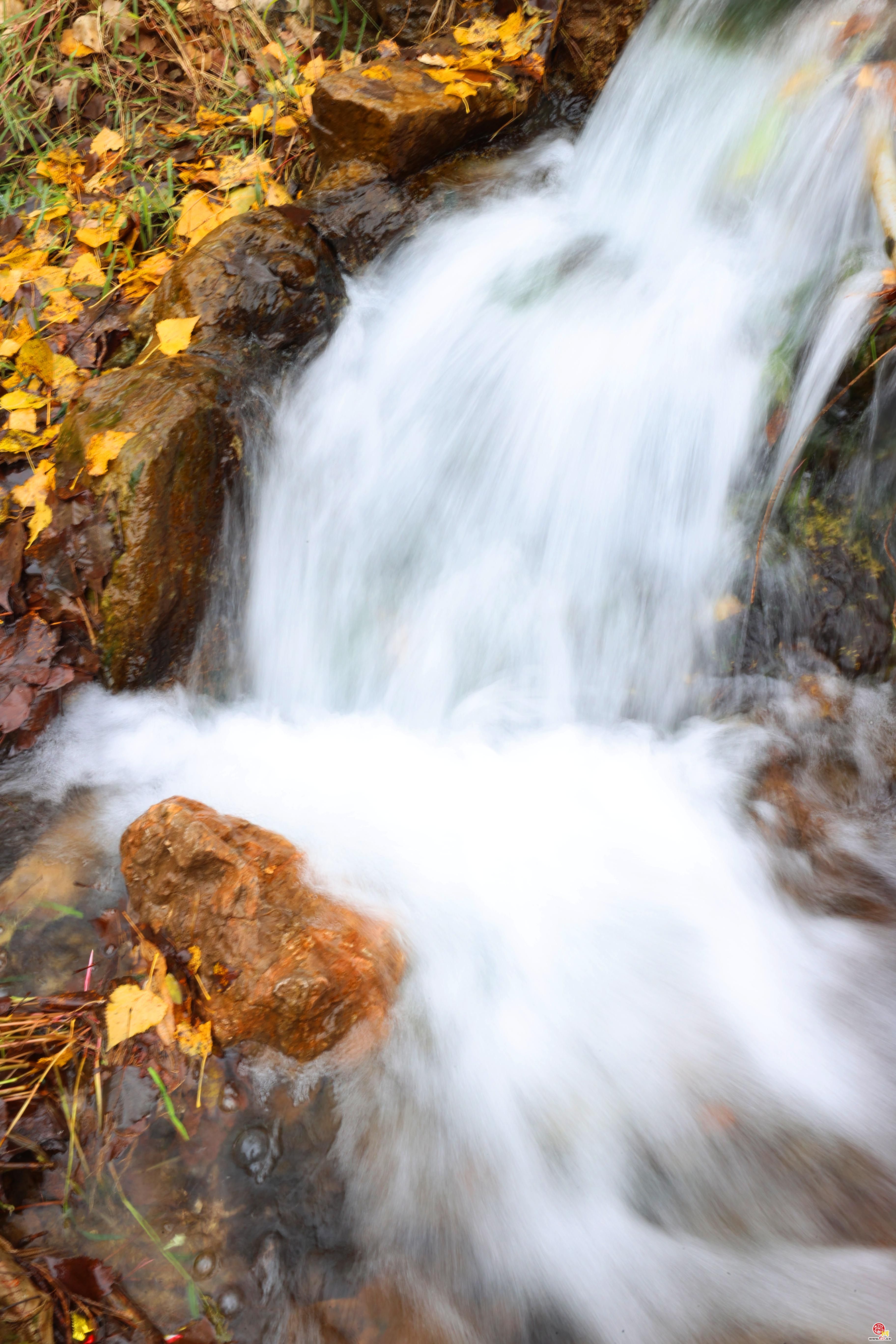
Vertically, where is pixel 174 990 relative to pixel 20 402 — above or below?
below

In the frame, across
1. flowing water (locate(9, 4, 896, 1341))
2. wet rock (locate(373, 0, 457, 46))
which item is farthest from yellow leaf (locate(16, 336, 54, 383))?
wet rock (locate(373, 0, 457, 46))

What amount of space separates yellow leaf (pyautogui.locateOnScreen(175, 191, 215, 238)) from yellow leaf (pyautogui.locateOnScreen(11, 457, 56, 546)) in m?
1.40

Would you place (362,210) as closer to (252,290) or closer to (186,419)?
(252,290)

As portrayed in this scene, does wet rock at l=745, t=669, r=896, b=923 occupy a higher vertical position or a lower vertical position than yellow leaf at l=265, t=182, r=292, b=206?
lower

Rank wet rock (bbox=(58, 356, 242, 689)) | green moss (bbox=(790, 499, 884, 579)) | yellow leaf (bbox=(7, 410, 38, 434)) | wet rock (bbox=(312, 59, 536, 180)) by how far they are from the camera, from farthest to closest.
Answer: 1. wet rock (bbox=(312, 59, 536, 180))
2. yellow leaf (bbox=(7, 410, 38, 434))
3. wet rock (bbox=(58, 356, 242, 689))
4. green moss (bbox=(790, 499, 884, 579))

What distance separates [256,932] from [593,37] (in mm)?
3842

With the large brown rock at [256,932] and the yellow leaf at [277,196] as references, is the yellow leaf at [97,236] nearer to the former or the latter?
the yellow leaf at [277,196]

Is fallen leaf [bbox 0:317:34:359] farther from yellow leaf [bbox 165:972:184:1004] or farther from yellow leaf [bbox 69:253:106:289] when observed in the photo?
yellow leaf [bbox 165:972:184:1004]

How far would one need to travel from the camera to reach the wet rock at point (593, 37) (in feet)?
10.7

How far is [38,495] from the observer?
9.04 ft

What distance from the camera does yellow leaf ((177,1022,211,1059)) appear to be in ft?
5.81

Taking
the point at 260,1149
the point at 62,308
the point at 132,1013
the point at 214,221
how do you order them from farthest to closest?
1. the point at 214,221
2. the point at 62,308
3. the point at 132,1013
4. the point at 260,1149

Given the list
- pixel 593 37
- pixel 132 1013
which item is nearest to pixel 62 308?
pixel 593 37

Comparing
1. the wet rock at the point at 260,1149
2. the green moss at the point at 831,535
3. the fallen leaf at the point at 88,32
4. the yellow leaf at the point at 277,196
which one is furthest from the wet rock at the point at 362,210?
the wet rock at the point at 260,1149
